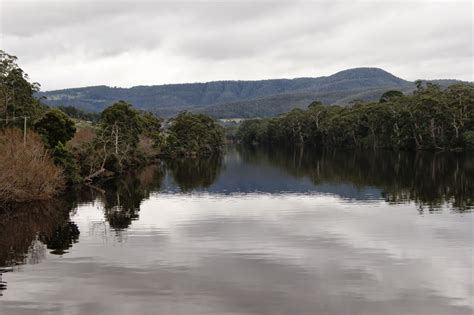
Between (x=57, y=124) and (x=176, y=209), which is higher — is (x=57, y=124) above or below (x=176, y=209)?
above

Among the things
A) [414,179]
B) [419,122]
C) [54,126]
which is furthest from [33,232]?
[419,122]

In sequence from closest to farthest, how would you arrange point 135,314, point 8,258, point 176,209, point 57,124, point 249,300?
point 135,314 < point 249,300 < point 8,258 < point 176,209 < point 57,124

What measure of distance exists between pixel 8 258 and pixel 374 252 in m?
23.2

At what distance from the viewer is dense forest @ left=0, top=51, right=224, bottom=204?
53969mm

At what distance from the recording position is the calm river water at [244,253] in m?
25.1

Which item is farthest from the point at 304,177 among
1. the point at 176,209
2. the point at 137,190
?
the point at 176,209

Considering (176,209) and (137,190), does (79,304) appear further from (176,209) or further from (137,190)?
(137,190)

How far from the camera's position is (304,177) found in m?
85.3

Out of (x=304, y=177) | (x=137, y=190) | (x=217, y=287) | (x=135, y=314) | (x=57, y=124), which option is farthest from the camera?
(x=304, y=177)

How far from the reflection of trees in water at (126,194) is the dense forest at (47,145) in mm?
3593

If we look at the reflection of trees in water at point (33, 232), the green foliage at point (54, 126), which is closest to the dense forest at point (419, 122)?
the green foliage at point (54, 126)

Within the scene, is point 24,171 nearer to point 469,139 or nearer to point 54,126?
point 54,126

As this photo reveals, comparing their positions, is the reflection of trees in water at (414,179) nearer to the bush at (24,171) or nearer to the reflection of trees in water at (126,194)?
the reflection of trees in water at (126,194)

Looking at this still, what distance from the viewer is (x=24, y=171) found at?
53.3 metres
